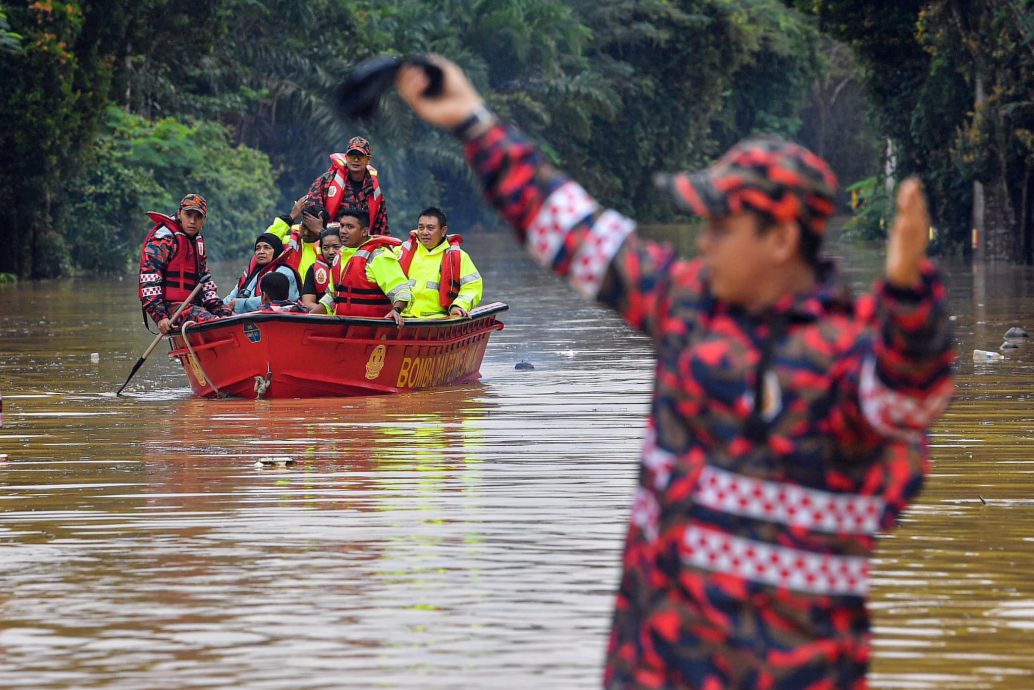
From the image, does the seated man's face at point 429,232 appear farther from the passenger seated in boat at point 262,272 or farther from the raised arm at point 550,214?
the raised arm at point 550,214

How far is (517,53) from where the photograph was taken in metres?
61.5

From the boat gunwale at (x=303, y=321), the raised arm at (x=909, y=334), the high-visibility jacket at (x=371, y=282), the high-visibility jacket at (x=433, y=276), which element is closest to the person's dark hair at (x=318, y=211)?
the high-visibility jacket at (x=433, y=276)

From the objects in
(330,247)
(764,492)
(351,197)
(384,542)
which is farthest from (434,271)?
(764,492)

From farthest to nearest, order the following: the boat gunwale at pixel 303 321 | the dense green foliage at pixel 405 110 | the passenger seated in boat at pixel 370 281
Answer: the dense green foliage at pixel 405 110 → the passenger seated in boat at pixel 370 281 → the boat gunwale at pixel 303 321

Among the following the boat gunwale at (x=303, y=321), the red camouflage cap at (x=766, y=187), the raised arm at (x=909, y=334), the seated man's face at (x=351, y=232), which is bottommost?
the boat gunwale at (x=303, y=321)

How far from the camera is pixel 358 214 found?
→ 16.6 m

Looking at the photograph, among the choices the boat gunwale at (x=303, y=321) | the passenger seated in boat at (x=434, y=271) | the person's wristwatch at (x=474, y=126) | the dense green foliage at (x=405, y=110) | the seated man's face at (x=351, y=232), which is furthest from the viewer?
the dense green foliage at (x=405, y=110)

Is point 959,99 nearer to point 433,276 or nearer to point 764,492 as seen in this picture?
point 433,276

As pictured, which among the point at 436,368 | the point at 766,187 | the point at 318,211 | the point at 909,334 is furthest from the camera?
the point at 318,211

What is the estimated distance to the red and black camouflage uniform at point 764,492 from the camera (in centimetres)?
352

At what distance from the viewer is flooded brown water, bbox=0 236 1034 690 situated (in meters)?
6.42

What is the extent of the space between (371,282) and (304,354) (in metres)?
0.84

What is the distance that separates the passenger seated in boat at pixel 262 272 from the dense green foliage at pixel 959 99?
17.9 metres

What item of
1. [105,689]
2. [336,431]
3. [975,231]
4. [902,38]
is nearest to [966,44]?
[902,38]
